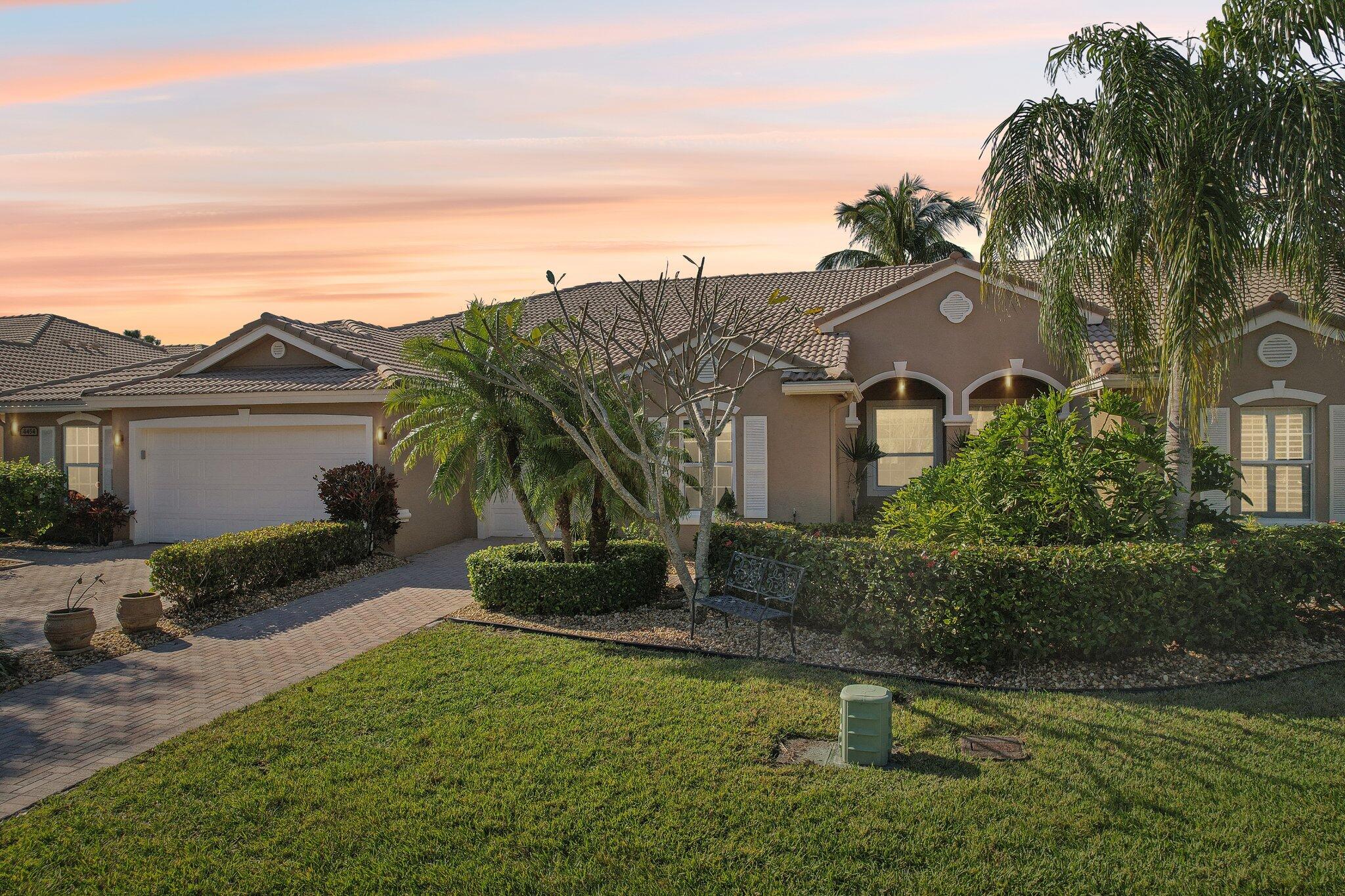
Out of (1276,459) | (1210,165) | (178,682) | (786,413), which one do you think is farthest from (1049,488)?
(178,682)

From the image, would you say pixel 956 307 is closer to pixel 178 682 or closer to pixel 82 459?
pixel 178 682

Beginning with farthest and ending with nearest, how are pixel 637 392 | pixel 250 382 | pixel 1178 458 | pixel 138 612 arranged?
pixel 250 382 < pixel 637 392 < pixel 138 612 < pixel 1178 458

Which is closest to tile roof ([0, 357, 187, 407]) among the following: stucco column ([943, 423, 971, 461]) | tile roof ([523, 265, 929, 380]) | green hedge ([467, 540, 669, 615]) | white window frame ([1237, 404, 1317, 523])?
tile roof ([523, 265, 929, 380])

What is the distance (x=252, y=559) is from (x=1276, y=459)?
15.6 m

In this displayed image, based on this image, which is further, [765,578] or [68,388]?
[68,388]

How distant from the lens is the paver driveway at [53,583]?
10.6m

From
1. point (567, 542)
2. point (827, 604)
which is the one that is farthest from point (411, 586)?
point (827, 604)

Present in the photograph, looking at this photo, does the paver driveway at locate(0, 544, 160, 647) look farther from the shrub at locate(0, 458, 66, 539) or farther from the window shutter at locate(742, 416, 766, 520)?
the window shutter at locate(742, 416, 766, 520)

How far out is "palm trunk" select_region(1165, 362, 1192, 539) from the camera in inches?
377

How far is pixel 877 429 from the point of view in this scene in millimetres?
19797

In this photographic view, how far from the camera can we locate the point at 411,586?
41.9 ft

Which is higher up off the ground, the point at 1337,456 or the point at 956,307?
the point at 956,307

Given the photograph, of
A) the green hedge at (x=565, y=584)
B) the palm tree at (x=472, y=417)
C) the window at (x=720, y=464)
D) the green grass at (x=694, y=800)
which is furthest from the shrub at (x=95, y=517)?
the green grass at (x=694, y=800)

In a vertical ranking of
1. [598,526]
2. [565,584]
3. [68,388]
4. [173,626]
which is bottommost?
[173,626]
